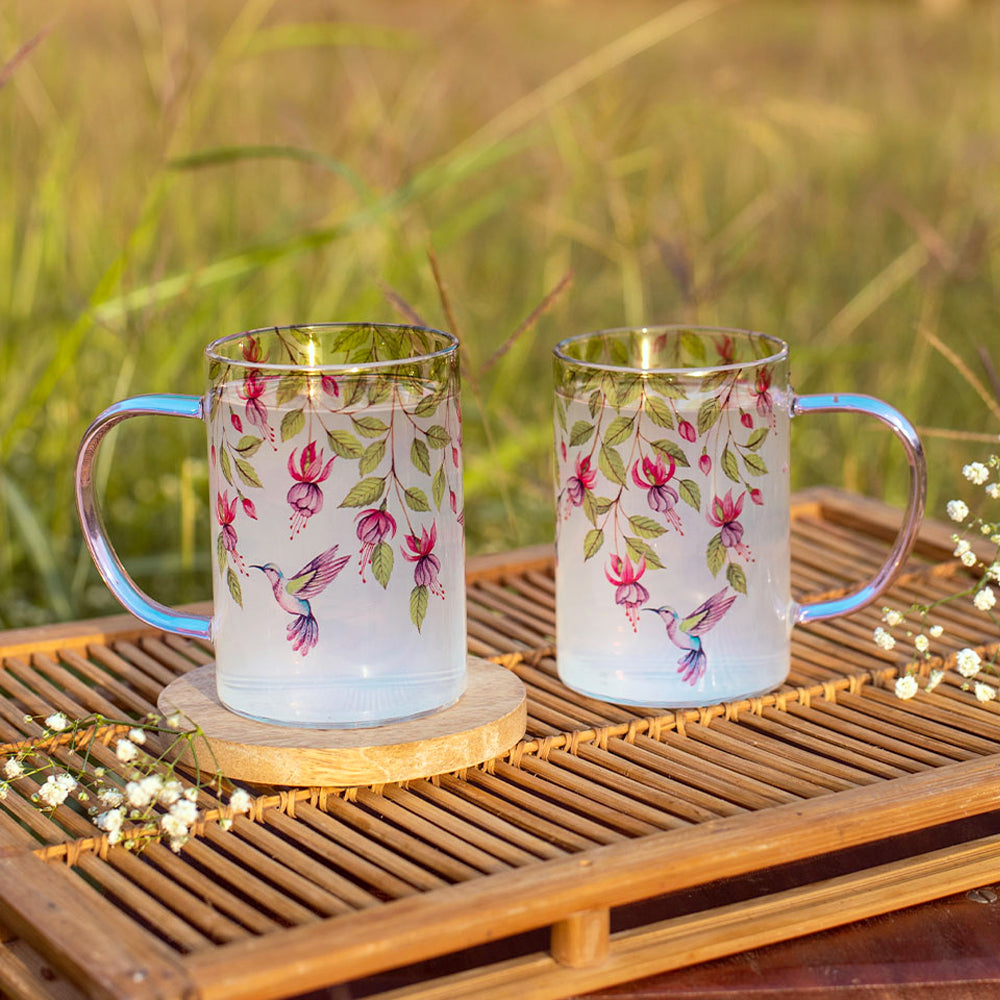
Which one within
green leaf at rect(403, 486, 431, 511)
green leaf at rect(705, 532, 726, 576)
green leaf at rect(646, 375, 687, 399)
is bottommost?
green leaf at rect(705, 532, 726, 576)

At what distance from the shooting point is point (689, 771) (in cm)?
86

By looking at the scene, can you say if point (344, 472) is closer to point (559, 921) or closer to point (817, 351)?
point (559, 921)

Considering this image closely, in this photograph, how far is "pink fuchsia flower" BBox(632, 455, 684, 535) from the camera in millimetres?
900

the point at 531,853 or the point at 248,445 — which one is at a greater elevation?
the point at 248,445

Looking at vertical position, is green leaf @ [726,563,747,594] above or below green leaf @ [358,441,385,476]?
below

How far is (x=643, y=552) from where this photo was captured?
0.91 m

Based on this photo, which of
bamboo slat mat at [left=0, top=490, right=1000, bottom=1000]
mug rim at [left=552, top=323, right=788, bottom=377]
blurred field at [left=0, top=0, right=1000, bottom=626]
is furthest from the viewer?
blurred field at [left=0, top=0, right=1000, bottom=626]

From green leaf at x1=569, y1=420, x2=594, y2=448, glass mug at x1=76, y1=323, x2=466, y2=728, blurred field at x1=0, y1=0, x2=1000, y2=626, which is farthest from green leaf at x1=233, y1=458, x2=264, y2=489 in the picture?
blurred field at x1=0, y1=0, x2=1000, y2=626

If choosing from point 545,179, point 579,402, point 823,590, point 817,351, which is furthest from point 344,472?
point 545,179

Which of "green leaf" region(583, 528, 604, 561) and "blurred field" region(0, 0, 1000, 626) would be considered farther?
"blurred field" region(0, 0, 1000, 626)

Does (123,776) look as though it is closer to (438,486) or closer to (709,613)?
(438,486)

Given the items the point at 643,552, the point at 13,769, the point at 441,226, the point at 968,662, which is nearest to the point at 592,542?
the point at 643,552

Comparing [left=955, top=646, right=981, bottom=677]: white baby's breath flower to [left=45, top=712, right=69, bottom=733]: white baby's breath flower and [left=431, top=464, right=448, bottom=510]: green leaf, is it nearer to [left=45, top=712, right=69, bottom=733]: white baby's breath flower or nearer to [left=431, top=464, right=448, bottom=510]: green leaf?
[left=431, top=464, right=448, bottom=510]: green leaf

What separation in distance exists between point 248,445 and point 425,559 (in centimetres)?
12
